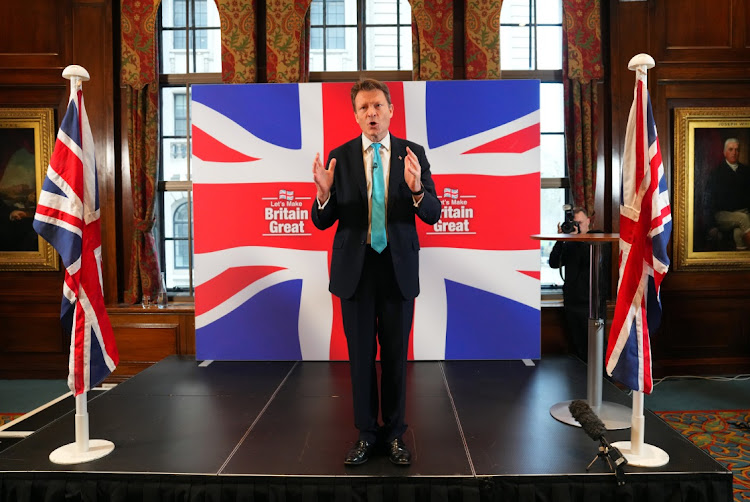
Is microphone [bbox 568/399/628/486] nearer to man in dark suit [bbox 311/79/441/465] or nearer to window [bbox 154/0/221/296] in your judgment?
man in dark suit [bbox 311/79/441/465]

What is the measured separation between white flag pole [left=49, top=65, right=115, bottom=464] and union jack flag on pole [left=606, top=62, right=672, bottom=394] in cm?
239

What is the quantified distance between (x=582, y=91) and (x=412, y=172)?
3.39 meters

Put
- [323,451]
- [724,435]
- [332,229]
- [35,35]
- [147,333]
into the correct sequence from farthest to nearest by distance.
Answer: [35,35] < [147,333] < [332,229] < [724,435] < [323,451]

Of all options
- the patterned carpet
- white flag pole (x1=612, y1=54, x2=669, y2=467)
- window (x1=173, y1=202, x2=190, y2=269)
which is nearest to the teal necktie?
white flag pole (x1=612, y1=54, x2=669, y2=467)

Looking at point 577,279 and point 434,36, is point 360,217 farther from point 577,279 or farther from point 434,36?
point 434,36

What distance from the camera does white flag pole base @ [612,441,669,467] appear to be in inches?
98.4

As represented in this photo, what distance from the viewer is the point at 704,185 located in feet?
17.1

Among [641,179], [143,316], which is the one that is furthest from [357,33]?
[641,179]

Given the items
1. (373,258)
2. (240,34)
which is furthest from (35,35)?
(373,258)

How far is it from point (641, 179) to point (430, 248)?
2.09 metres

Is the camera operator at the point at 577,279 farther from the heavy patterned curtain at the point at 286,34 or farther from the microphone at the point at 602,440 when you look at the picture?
the heavy patterned curtain at the point at 286,34

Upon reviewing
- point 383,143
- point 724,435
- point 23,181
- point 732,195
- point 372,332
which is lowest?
point 724,435

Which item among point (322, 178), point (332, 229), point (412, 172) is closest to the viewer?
point (412, 172)

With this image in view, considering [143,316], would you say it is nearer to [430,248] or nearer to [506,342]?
[430,248]
